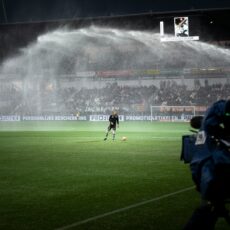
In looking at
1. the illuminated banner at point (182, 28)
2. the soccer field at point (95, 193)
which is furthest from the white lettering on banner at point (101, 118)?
the soccer field at point (95, 193)

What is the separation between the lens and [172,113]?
5709 cm

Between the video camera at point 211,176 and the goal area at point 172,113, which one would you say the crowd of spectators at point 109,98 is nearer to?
the goal area at point 172,113

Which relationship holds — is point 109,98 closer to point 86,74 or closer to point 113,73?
point 113,73

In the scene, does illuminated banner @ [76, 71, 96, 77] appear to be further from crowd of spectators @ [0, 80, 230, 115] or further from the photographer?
the photographer

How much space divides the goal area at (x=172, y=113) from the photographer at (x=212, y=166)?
5076 centimetres

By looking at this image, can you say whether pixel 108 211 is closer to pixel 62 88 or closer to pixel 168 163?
pixel 168 163

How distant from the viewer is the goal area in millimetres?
56000

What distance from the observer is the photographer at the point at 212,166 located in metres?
4.59

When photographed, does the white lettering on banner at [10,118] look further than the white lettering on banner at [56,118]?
Yes

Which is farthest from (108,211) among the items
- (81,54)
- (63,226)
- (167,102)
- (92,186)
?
(81,54)

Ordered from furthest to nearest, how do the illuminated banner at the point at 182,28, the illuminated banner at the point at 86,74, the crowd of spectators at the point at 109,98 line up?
the illuminated banner at the point at 86,74 → the crowd of spectators at the point at 109,98 → the illuminated banner at the point at 182,28

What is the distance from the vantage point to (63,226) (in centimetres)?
776

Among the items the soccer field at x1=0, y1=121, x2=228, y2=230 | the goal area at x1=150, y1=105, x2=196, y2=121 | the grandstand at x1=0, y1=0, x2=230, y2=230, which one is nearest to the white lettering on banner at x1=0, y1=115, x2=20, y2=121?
the grandstand at x1=0, y1=0, x2=230, y2=230

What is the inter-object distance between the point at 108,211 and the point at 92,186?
299 cm
